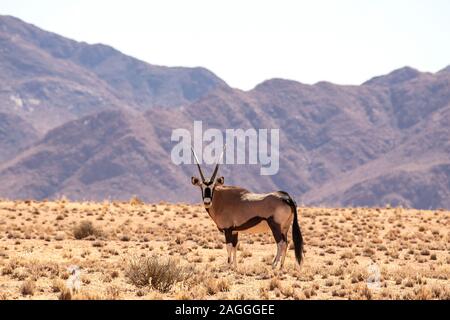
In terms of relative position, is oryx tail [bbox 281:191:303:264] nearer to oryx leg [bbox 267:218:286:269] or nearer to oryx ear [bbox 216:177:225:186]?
oryx leg [bbox 267:218:286:269]

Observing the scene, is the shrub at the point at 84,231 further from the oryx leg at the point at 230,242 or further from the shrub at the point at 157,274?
the shrub at the point at 157,274

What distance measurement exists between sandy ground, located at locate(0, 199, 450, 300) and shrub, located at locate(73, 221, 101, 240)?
0.38ft

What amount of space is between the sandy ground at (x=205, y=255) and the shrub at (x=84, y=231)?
12 centimetres

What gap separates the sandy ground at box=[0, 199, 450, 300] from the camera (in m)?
15.3

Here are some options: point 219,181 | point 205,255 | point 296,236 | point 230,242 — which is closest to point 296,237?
point 296,236

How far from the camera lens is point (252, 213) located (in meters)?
18.4

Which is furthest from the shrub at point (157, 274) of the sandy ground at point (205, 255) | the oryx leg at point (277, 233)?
the oryx leg at point (277, 233)

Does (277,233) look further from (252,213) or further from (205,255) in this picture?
(205,255)

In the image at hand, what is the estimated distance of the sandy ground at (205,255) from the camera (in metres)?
15.3

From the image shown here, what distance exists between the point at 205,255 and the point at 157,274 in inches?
350
